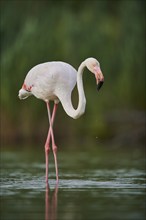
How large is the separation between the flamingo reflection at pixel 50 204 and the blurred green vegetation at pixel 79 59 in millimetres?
9616

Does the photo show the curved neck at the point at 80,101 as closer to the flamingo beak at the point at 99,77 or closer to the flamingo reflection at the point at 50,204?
the flamingo beak at the point at 99,77

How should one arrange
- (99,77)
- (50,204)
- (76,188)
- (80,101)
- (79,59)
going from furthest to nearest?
(79,59), (80,101), (99,77), (76,188), (50,204)

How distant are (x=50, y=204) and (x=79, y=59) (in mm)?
11197

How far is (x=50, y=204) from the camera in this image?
8.43m

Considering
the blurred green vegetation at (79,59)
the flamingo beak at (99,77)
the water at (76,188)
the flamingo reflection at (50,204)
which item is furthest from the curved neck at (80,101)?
the blurred green vegetation at (79,59)

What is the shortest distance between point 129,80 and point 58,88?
7.92 m

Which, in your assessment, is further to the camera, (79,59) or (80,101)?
(79,59)

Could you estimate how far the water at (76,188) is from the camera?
25.4 feet

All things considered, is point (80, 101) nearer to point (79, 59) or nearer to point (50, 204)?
point (50, 204)

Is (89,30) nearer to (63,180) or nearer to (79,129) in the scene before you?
(79,129)

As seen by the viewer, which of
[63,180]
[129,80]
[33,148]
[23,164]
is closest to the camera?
[63,180]

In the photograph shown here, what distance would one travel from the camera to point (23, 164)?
552 inches

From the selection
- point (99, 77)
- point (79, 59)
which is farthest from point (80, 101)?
point (79, 59)

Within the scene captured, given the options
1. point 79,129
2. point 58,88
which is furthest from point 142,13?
point 58,88
